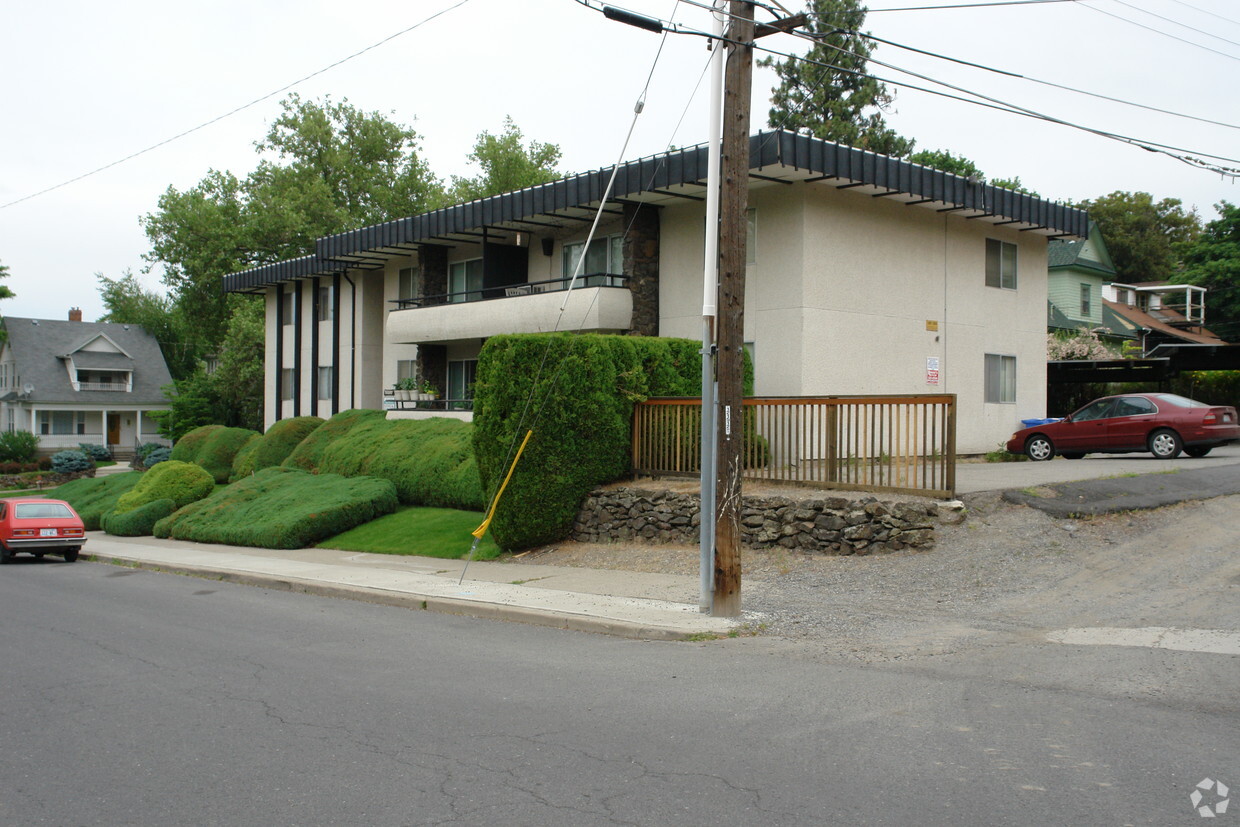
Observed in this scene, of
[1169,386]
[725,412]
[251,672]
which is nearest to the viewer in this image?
[251,672]

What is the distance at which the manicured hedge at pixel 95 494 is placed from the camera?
30.6m

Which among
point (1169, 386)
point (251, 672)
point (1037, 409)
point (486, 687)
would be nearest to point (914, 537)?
point (486, 687)

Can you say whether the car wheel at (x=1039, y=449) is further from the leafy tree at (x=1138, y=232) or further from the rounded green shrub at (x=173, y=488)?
the leafy tree at (x=1138, y=232)

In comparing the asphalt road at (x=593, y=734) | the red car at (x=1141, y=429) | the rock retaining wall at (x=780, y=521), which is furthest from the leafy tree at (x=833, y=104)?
the asphalt road at (x=593, y=734)

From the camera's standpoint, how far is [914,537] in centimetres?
1373

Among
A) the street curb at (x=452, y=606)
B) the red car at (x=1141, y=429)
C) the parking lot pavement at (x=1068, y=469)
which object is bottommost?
the street curb at (x=452, y=606)

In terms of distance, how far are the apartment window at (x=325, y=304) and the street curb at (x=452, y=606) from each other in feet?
Answer: 60.8

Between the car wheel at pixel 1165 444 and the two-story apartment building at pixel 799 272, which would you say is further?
the two-story apartment building at pixel 799 272

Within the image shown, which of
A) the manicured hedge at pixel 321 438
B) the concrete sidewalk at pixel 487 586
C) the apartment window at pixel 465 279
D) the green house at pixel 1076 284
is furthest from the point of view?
the green house at pixel 1076 284

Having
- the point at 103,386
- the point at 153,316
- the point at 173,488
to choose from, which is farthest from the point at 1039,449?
the point at 153,316

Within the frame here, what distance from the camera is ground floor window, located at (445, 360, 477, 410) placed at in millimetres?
29377

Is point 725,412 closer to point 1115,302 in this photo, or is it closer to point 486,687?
point 486,687

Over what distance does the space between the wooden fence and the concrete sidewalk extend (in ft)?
9.56

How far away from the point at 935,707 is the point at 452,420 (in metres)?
19.4
